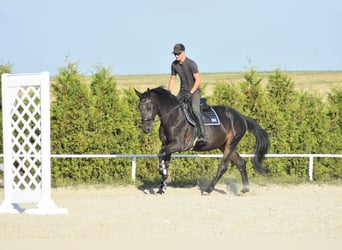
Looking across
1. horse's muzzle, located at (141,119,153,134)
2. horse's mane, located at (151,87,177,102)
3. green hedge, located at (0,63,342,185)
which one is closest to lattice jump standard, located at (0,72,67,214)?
horse's muzzle, located at (141,119,153,134)

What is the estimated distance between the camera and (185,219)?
31.9ft

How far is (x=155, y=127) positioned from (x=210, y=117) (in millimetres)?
2596

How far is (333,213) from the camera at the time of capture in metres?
10.4

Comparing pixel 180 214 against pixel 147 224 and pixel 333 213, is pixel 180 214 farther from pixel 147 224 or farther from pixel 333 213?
pixel 333 213

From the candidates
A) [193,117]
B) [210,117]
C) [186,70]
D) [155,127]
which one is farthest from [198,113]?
[155,127]

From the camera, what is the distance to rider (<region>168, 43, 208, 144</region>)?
12.9 meters

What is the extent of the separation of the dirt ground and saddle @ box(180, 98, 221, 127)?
4.72 feet

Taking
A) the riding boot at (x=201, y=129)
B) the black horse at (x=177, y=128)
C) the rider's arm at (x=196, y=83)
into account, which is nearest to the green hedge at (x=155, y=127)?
the black horse at (x=177, y=128)

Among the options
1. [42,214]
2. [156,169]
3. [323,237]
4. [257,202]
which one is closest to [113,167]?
[156,169]

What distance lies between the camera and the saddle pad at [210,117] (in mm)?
13526

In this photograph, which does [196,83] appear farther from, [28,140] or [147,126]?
[28,140]

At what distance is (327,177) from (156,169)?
13.4 feet

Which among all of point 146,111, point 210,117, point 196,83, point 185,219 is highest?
point 196,83

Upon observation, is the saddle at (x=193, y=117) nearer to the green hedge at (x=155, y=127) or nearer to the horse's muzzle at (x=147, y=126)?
the horse's muzzle at (x=147, y=126)
